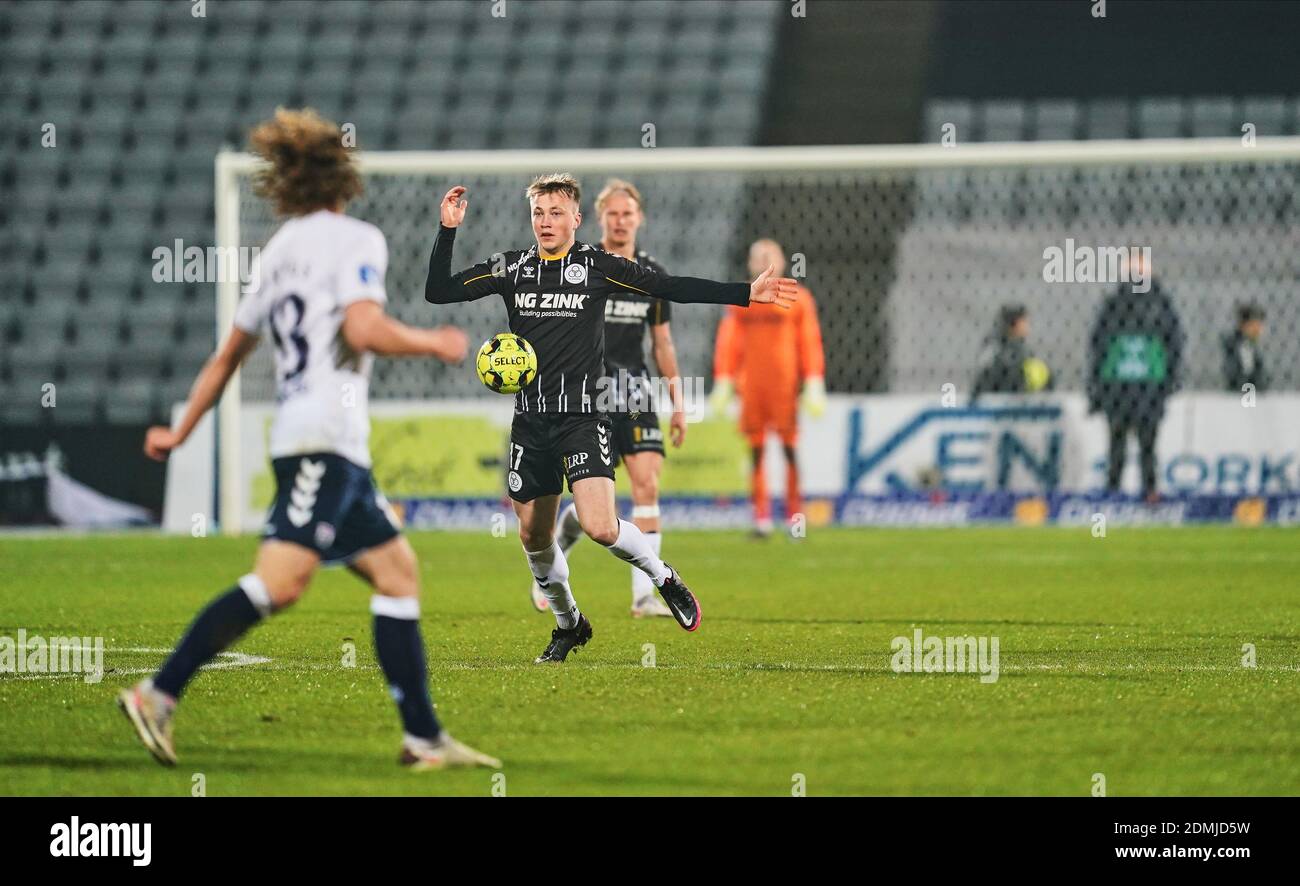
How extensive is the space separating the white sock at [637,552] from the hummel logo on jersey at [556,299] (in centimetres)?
96

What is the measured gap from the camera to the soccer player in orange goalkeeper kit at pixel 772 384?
15.3 meters

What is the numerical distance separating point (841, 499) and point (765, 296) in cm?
1023

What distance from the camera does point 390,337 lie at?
4.93 m

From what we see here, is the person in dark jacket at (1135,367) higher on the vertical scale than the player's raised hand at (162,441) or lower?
higher

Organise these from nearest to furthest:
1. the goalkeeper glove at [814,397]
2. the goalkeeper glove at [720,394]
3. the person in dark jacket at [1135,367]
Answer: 1. the goalkeeper glove at [814,397]
2. the goalkeeper glove at [720,394]
3. the person in dark jacket at [1135,367]

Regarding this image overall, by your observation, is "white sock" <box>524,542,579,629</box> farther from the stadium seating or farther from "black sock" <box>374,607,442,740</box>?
the stadium seating

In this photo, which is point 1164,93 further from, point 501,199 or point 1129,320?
point 501,199

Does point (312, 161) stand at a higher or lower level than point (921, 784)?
higher

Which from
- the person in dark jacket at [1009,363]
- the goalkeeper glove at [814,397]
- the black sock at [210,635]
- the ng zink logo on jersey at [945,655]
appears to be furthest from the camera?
the person in dark jacket at [1009,363]

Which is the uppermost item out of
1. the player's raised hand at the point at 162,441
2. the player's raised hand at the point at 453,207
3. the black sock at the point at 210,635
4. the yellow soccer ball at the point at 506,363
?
the player's raised hand at the point at 453,207

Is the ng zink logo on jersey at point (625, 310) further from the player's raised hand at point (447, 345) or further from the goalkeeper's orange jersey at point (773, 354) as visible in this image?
the goalkeeper's orange jersey at point (773, 354)
